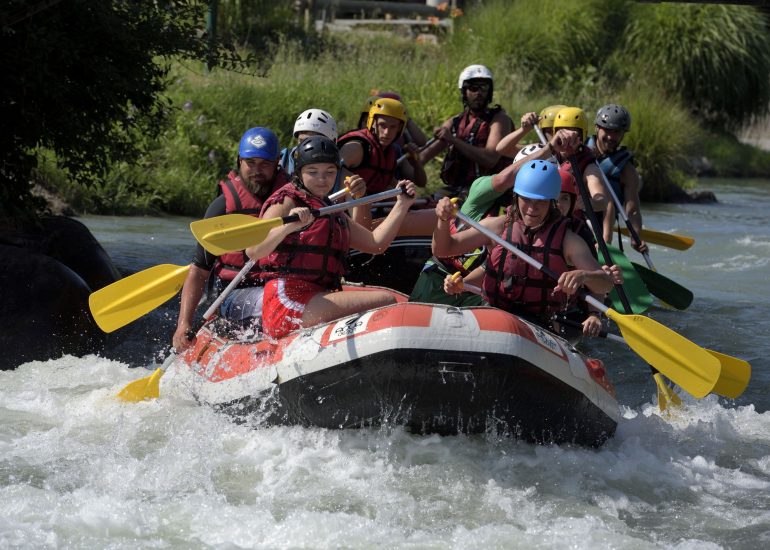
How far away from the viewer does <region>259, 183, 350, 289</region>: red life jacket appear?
5.53 meters

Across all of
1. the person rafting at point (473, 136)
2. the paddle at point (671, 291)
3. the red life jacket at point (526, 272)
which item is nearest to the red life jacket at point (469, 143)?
the person rafting at point (473, 136)

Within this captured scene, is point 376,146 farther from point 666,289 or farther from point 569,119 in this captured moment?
point 666,289

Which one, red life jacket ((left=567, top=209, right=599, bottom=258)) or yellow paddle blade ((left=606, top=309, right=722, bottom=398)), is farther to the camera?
red life jacket ((left=567, top=209, right=599, bottom=258))

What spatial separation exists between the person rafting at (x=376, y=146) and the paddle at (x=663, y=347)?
221 centimetres

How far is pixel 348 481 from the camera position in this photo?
5117 millimetres

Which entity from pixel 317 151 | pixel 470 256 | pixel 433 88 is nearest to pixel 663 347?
pixel 470 256

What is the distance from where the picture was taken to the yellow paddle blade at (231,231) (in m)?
5.34

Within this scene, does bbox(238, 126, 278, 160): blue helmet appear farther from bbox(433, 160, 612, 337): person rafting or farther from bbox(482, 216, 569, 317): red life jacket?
bbox(482, 216, 569, 317): red life jacket

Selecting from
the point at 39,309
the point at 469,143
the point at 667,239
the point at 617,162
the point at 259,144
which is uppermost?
the point at 259,144

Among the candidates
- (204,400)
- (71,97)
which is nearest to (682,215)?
(71,97)

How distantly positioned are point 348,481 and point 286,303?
3.07ft

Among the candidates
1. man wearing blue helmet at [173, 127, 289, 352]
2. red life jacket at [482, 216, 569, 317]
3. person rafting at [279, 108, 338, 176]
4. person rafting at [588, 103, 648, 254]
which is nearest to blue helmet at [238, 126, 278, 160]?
man wearing blue helmet at [173, 127, 289, 352]

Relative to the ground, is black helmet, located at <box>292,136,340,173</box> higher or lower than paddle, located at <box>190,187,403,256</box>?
higher

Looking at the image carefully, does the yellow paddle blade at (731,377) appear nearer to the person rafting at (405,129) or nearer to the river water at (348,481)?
the river water at (348,481)
